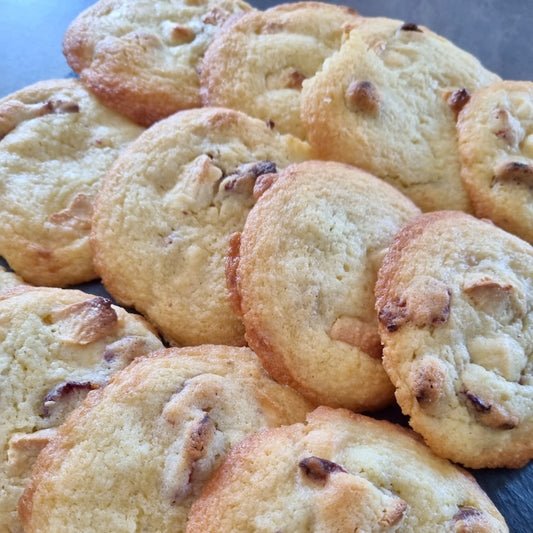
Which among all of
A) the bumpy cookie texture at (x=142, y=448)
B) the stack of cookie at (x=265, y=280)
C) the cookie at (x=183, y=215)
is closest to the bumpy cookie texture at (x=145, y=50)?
the stack of cookie at (x=265, y=280)

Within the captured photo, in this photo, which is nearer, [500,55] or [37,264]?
[37,264]

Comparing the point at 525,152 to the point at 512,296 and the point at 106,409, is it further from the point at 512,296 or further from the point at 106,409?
the point at 106,409

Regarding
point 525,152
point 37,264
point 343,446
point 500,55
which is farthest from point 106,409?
point 500,55

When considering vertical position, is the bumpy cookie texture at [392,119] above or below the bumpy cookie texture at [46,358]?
above

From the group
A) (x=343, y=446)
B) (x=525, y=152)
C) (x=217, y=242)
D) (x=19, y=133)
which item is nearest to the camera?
(x=343, y=446)

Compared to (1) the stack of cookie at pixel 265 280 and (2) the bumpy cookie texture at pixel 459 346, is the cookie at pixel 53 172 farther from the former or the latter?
(2) the bumpy cookie texture at pixel 459 346

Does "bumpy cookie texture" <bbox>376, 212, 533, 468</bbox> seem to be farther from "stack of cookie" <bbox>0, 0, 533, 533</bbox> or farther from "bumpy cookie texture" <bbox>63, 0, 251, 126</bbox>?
"bumpy cookie texture" <bbox>63, 0, 251, 126</bbox>
